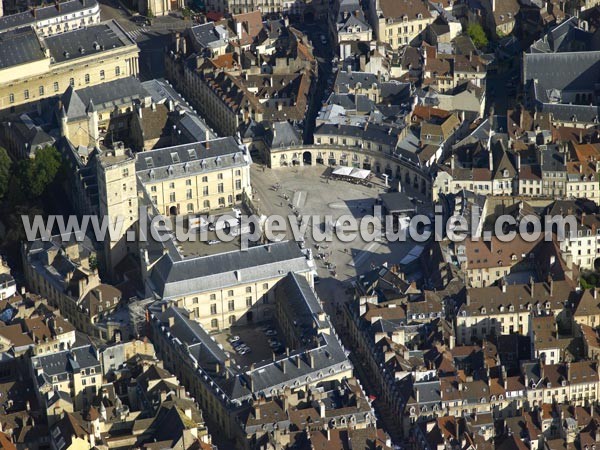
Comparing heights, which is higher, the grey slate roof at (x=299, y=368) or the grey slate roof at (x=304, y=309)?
the grey slate roof at (x=304, y=309)

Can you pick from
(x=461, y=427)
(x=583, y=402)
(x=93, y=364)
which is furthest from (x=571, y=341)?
(x=93, y=364)

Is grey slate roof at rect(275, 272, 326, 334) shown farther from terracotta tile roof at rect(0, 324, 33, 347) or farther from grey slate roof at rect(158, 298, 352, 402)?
terracotta tile roof at rect(0, 324, 33, 347)

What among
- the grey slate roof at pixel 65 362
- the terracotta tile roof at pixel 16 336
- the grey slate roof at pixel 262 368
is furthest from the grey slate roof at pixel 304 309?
→ the terracotta tile roof at pixel 16 336

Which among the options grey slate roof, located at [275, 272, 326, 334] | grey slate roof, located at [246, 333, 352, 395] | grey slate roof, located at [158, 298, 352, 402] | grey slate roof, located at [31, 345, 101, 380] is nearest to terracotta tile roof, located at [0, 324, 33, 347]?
grey slate roof, located at [31, 345, 101, 380]

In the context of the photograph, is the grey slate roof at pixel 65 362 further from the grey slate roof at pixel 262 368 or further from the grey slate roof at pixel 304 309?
the grey slate roof at pixel 304 309

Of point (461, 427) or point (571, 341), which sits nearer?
point (461, 427)

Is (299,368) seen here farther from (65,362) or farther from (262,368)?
(65,362)

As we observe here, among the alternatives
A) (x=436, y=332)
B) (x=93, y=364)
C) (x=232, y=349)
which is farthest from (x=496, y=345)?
(x=93, y=364)

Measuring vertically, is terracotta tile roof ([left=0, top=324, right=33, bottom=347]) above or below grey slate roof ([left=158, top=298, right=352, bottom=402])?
above

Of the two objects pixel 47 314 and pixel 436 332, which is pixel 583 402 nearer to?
pixel 436 332
